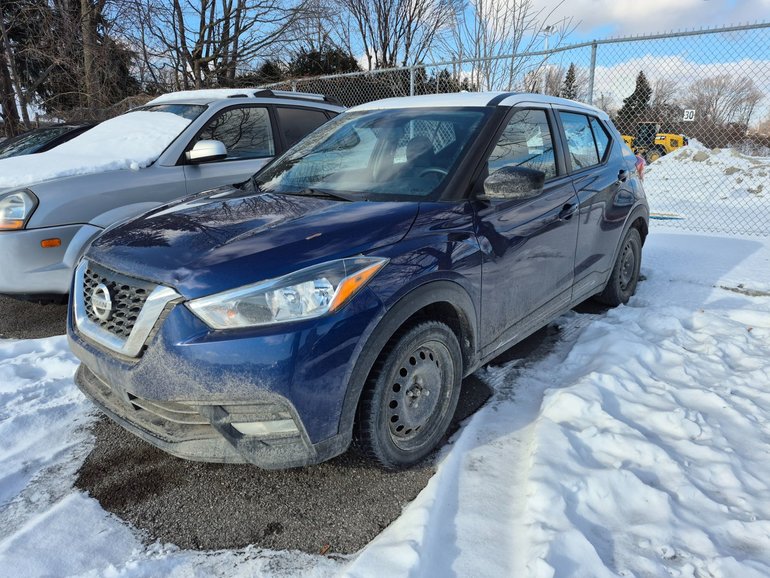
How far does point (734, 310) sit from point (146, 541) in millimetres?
4528

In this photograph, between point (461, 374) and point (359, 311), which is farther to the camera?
point (461, 374)

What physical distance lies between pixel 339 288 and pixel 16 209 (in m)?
3.03

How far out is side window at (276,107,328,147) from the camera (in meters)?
5.50

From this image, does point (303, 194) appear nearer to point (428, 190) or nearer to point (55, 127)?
point (428, 190)

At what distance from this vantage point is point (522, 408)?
3.06m

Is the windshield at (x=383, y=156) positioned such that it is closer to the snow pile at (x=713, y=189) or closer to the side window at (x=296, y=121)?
the side window at (x=296, y=121)

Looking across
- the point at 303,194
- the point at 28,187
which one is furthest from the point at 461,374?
the point at 28,187

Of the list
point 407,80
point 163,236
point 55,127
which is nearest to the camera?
point 163,236

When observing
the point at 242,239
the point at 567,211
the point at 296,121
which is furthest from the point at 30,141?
the point at 567,211

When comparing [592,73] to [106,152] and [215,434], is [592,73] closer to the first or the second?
[106,152]

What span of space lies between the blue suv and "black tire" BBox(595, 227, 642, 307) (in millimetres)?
1102

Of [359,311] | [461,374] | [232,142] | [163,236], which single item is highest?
[232,142]

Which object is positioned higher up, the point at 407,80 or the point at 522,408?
the point at 407,80

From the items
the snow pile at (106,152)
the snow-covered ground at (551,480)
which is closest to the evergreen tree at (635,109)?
the snow-covered ground at (551,480)
